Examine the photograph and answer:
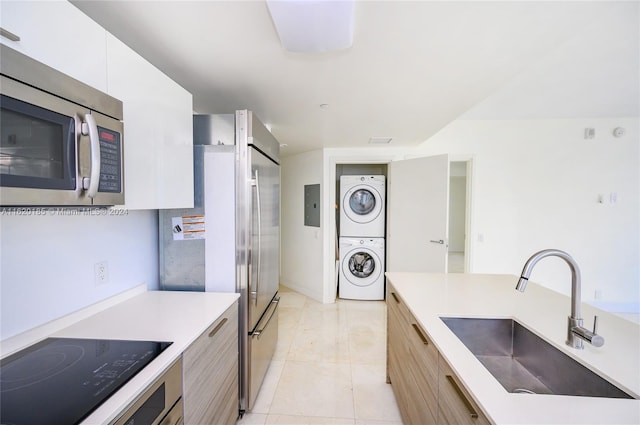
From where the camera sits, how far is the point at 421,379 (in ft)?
3.90

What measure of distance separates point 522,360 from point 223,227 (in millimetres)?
1721

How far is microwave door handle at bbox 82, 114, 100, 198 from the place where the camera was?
0.79 metres

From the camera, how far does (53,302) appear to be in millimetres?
1072

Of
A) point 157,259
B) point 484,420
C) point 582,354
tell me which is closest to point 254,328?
point 157,259

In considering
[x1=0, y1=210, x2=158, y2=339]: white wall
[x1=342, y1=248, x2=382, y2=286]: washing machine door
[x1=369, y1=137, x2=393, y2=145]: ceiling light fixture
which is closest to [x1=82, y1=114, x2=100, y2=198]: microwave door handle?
[x1=0, y1=210, x2=158, y2=339]: white wall

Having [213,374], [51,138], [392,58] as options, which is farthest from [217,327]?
[392,58]

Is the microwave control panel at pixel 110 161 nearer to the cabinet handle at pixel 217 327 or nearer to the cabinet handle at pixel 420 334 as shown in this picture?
the cabinet handle at pixel 217 327

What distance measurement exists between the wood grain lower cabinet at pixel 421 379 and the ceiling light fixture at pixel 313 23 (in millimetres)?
1365

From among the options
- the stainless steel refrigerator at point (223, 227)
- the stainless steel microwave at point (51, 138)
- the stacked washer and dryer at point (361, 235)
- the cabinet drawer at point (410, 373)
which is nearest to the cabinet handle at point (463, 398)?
the cabinet drawer at point (410, 373)

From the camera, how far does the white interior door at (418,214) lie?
2.92m

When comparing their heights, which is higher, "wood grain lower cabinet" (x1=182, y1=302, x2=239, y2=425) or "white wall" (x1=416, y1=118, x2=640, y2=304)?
"white wall" (x1=416, y1=118, x2=640, y2=304)

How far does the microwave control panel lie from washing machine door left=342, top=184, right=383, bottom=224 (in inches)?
120

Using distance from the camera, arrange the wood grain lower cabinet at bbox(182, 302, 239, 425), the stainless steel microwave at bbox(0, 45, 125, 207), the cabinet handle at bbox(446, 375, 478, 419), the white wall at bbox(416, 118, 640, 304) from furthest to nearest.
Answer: the white wall at bbox(416, 118, 640, 304) < the wood grain lower cabinet at bbox(182, 302, 239, 425) < the cabinet handle at bbox(446, 375, 478, 419) < the stainless steel microwave at bbox(0, 45, 125, 207)

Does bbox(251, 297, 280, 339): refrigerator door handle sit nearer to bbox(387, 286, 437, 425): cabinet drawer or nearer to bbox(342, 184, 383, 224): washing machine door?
bbox(387, 286, 437, 425): cabinet drawer
